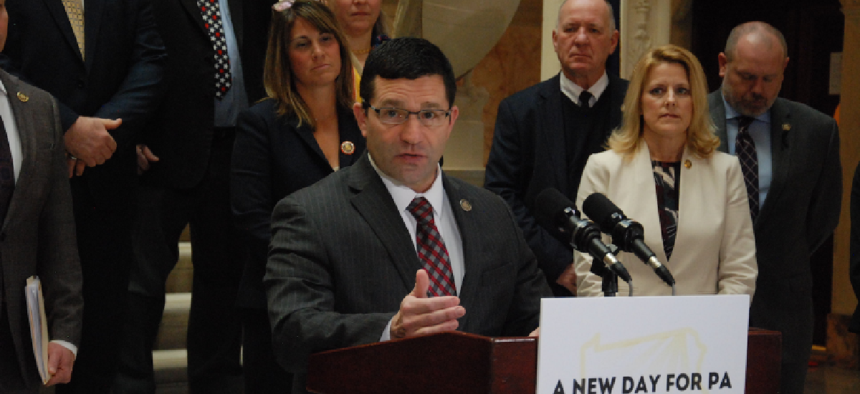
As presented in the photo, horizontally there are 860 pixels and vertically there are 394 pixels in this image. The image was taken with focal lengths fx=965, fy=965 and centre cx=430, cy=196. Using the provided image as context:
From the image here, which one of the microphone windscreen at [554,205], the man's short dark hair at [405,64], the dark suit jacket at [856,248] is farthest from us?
the dark suit jacket at [856,248]

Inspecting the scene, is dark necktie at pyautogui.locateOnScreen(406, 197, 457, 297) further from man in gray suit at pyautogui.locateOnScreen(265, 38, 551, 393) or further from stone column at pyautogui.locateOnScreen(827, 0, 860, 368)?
stone column at pyautogui.locateOnScreen(827, 0, 860, 368)

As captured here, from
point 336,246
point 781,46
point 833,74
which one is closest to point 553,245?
point 781,46

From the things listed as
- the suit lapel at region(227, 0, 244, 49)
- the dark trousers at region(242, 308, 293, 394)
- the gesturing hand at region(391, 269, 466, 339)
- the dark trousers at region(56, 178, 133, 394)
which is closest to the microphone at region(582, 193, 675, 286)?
the gesturing hand at region(391, 269, 466, 339)

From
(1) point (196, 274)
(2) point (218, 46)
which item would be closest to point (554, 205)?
(2) point (218, 46)

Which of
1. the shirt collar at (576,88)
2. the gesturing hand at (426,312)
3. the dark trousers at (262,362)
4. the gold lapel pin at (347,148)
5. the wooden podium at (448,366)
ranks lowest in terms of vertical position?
the dark trousers at (262,362)

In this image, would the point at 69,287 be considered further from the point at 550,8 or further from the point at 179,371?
the point at 550,8

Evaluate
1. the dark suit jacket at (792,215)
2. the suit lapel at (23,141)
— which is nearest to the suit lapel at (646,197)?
the dark suit jacket at (792,215)

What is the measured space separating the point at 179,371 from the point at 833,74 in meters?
4.93

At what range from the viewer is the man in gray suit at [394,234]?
6.88ft

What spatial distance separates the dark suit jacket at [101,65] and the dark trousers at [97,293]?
5 cm

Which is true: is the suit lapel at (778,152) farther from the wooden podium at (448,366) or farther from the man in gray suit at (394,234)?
the wooden podium at (448,366)

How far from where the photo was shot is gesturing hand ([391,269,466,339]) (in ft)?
5.62

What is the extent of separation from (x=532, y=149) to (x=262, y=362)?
1.27 m

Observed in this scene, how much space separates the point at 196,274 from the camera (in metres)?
3.85
